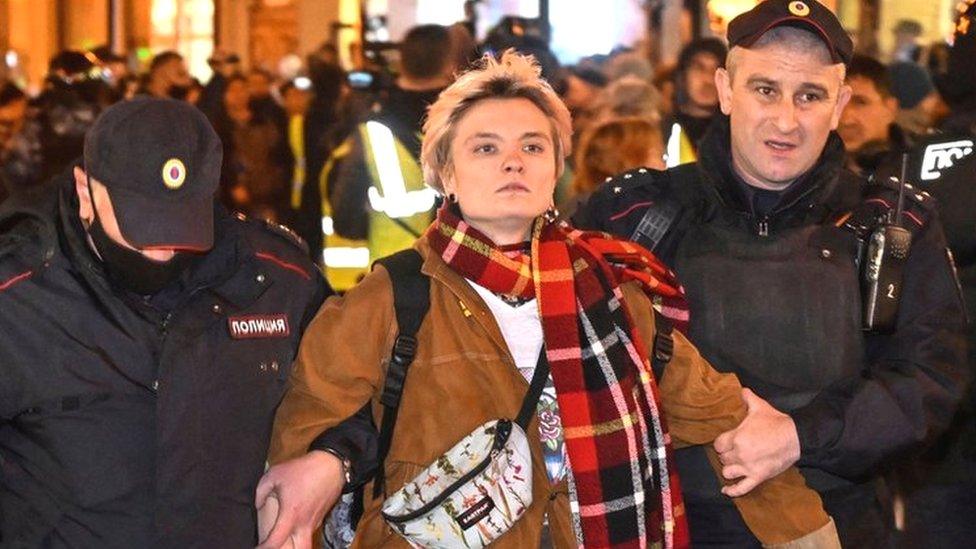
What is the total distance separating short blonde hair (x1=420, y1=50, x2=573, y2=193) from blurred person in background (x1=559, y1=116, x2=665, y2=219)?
11.8ft

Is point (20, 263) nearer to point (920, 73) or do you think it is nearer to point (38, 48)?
point (920, 73)

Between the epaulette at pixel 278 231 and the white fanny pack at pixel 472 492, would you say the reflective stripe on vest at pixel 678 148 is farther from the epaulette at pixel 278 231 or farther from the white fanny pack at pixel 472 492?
the white fanny pack at pixel 472 492

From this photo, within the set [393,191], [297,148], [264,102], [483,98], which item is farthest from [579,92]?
[483,98]

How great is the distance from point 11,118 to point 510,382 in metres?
8.65

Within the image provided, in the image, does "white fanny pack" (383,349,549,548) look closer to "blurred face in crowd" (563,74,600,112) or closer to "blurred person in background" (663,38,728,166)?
"blurred person in background" (663,38,728,166)

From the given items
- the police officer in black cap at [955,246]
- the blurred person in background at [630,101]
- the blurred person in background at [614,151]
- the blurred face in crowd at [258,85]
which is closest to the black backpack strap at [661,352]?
the police officer in black cap at [955,246]

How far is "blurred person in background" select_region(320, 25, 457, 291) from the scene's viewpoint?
8.41m

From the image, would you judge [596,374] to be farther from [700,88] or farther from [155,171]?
[700,88]

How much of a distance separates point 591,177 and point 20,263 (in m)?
4.46

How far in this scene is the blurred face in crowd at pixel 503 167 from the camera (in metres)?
4.22

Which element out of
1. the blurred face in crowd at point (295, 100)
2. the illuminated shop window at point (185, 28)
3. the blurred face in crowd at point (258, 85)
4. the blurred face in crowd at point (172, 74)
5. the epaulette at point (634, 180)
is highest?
the epaulette at point (634, 180)

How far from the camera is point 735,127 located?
473 centimetres

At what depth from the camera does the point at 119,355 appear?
13.1 feet

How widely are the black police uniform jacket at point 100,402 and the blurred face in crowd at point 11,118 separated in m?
7.95
